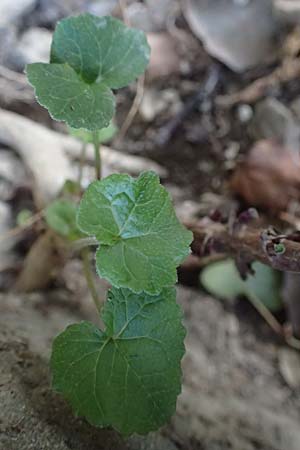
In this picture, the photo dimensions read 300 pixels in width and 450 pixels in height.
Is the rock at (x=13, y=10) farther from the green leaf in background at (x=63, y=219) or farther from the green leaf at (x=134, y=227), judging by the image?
A: the green leaf at (x=134, y=227)

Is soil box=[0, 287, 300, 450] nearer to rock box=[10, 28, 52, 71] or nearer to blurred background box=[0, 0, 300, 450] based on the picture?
blurred background box=[0, 0, 300, 450]

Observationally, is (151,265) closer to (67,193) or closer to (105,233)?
(105,233)

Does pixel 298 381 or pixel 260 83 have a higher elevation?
pixel 260 83

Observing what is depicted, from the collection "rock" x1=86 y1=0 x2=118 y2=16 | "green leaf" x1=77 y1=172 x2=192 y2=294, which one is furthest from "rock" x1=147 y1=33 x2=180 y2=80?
"green leaf" x1=77 y1=172 x2=192 y2=294

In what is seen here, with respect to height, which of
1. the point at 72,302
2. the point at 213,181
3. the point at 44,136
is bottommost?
the point at 72,302

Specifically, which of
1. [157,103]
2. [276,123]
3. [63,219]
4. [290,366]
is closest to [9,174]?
[63,219]

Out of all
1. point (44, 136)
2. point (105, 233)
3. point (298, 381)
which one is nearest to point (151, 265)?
point (105, 233)
